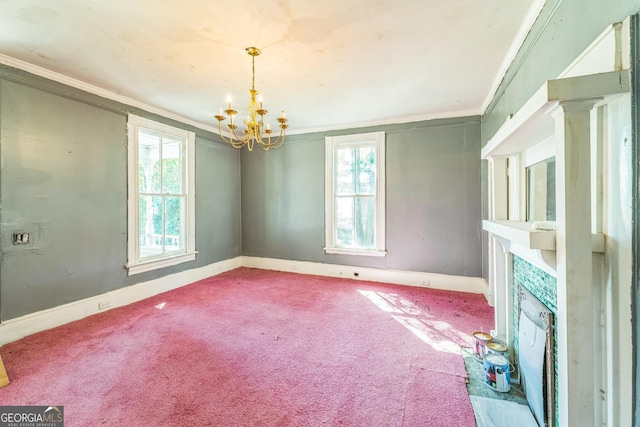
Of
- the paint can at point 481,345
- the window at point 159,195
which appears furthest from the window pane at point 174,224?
the paint can at point 481,345

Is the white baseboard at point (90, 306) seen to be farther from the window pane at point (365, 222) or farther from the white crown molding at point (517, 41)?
the white crown molding at point (517, 41)

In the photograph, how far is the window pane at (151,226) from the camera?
3746 millimetres

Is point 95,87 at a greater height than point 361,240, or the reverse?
point 95,87

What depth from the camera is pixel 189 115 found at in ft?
12.9

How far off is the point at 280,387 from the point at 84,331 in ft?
7.05

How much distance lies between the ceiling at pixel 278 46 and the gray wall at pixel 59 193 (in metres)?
0.33

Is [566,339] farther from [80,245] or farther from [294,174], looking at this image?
[294,174]

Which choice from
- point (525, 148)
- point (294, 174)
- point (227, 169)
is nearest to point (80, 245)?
point (227, 169)

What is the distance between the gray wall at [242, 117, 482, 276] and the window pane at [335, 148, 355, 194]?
0.28 metres

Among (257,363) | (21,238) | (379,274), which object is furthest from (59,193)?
(379,274)

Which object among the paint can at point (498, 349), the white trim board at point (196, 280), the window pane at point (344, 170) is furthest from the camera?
the window pane at point (344, 170)

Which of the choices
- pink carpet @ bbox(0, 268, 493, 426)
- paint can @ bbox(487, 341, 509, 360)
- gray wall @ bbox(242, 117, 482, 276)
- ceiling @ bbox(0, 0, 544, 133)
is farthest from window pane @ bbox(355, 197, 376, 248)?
A: paint can @ bbox(487, 341, 509, 360)

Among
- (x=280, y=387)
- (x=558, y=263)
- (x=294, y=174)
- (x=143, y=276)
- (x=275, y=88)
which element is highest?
(x=275, y=88)

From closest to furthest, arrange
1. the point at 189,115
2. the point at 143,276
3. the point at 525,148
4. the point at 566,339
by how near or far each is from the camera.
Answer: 1. the point at 566,339
2. the point at 525,148
3. the point at 143,276
4. the point at 189,115
